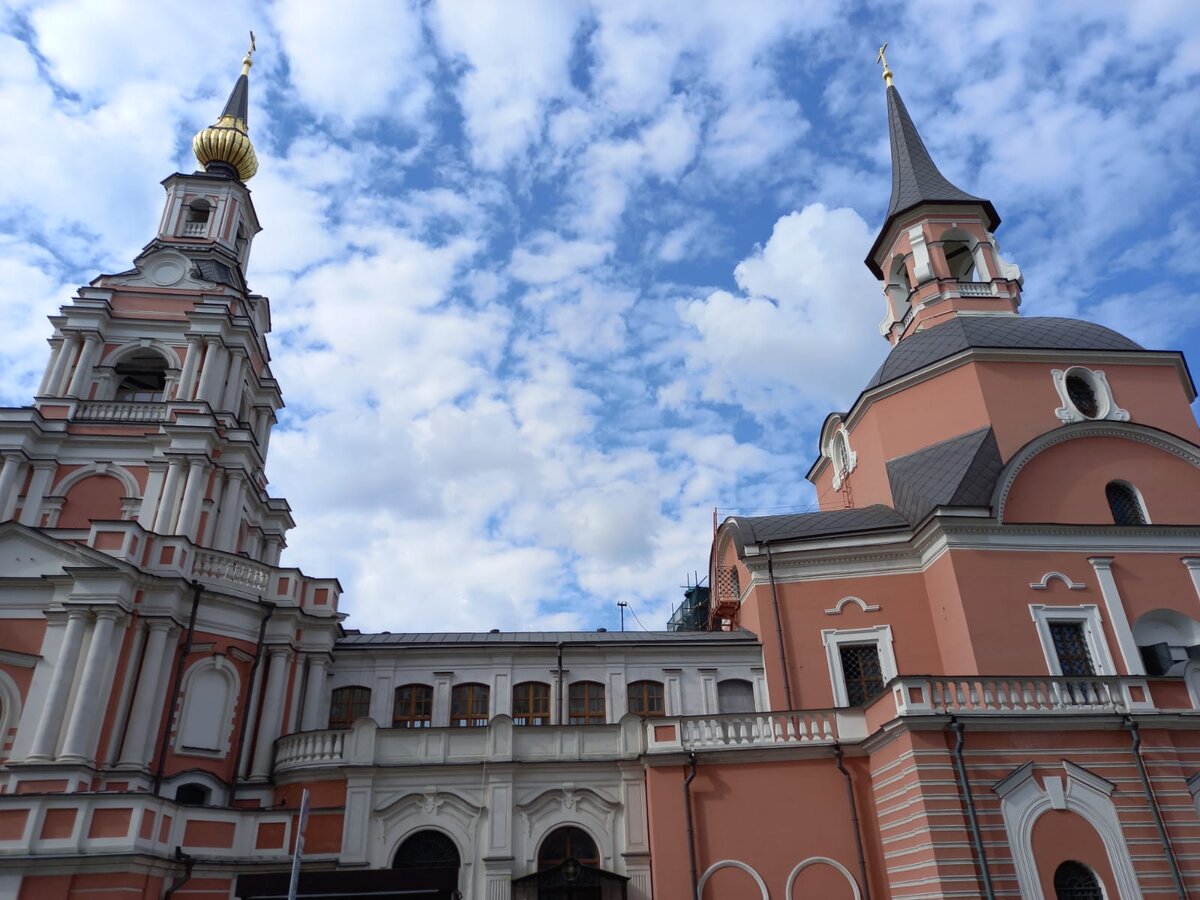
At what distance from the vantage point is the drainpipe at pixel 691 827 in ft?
54.5

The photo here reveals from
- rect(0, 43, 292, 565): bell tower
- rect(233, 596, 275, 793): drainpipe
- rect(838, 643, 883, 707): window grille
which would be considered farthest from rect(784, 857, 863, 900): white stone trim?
rect(0, 43, 292, 565): bell tower

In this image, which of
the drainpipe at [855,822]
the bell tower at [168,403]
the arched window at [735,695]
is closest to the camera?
the drainpipe at [855,822]

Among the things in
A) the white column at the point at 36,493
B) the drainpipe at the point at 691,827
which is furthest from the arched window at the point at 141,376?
the drainpipe at the point at 691,827

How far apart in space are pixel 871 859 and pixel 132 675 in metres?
15.5

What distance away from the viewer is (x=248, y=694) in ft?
65.0

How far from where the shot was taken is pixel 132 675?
60.6 ft

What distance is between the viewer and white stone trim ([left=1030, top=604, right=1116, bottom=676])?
19.0 meters

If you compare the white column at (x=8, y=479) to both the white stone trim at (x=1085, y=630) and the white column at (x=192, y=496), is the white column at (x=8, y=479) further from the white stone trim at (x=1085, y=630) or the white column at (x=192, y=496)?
the white stone trim at (x=1085, y=630)

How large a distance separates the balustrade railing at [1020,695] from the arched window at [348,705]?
12.7 meters

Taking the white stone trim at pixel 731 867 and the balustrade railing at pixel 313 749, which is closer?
the white stone trim at pixel 731 867

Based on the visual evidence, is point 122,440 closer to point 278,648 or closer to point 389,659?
point 278,648

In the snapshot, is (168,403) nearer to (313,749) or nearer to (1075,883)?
(313,749)

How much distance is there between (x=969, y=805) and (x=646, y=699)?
8.52 metres

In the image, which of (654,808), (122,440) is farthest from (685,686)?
(122,440)
